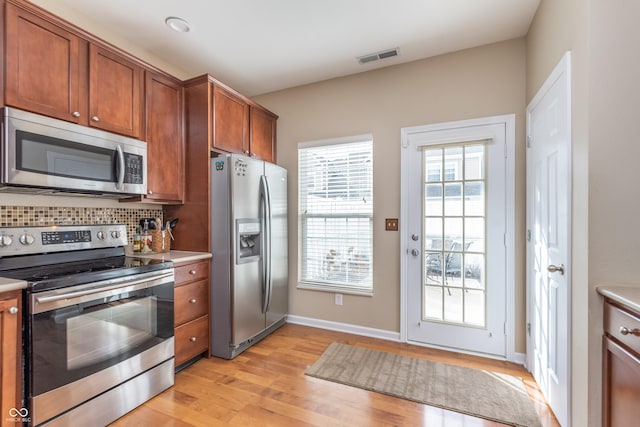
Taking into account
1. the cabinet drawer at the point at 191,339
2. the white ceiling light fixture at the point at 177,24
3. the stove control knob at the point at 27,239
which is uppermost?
the white ceiling light fixture at the point at 177,24

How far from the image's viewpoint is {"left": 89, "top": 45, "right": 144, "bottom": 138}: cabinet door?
2002mm

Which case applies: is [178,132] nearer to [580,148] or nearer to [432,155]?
[432,155]

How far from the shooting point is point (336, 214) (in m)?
3.21

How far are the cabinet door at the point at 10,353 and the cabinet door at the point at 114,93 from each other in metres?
1.21

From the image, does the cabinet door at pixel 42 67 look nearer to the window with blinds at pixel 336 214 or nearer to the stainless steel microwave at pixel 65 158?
the stainless steel microwave at pixel 65 158

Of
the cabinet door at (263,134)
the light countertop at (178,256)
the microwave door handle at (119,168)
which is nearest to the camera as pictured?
the microwave door handle at (119,168)

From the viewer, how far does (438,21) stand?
2.27m

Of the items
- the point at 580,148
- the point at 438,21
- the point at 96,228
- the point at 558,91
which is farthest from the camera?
the point at 438,21

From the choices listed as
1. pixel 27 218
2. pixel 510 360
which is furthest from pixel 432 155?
pixel 27 218

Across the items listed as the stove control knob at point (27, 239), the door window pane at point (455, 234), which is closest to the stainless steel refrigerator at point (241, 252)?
the stove control knob at point (27, 239)

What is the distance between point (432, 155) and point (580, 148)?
132 cm

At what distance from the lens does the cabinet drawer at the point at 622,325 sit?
1.09 m

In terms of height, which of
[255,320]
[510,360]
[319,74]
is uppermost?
[319,74]

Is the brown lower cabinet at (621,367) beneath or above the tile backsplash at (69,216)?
beneath
